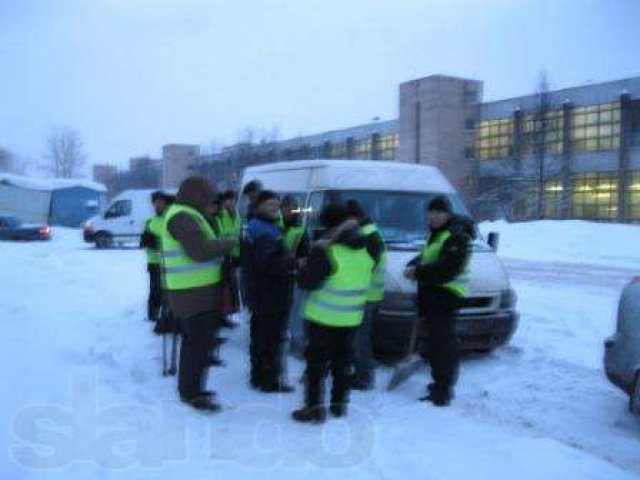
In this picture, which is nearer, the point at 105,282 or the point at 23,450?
the point at 23,450

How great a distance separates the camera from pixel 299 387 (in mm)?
6566

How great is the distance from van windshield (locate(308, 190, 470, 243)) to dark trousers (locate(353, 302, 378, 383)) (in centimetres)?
151

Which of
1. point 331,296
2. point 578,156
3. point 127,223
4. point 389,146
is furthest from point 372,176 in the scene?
point 389,146

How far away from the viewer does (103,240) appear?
28.0 m

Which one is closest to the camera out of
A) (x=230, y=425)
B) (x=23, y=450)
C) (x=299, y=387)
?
(x=23, y=450)

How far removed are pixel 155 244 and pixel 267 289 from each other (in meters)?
3.40

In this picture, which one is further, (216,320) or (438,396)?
(438,396)

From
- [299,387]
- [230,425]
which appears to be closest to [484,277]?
[299,387]

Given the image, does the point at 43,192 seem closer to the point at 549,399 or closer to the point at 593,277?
the point at 593,277

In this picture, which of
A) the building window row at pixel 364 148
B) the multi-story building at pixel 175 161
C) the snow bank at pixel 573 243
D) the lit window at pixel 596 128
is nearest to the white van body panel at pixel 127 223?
the snow bank at pixel 573 243

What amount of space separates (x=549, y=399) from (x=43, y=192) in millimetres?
44242

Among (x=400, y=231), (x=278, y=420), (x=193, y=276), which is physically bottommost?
→ (x=278, y=420)

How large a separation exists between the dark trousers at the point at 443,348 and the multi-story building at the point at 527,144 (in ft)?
143

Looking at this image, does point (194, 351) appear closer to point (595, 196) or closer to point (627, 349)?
point (627, 349)
